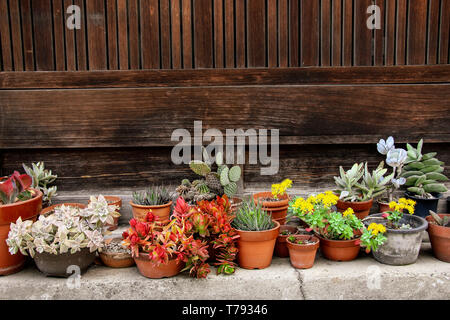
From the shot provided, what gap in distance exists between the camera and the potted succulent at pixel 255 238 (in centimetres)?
290

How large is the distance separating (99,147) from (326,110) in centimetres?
230

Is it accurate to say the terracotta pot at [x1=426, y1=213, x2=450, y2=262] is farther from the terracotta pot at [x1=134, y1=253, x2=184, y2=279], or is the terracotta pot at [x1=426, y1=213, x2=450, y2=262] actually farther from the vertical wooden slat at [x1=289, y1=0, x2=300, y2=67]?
the terracotta pot at [x1=134, y1=253, x2=184, y2=279]

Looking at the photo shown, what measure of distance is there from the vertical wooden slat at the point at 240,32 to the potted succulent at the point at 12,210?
7.21 feet

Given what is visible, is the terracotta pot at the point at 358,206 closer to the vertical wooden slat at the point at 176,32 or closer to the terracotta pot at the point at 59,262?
the vertical wooden slat at the point at 176,32

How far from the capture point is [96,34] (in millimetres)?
3777

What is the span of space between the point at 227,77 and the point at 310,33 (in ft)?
3.04

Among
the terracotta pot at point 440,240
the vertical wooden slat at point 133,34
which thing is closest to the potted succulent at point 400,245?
the terracotta pot at point 440,240

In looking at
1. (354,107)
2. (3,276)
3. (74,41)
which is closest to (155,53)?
(74,41)

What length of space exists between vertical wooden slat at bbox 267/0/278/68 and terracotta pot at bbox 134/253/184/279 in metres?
2.14

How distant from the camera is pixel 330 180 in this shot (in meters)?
3.98

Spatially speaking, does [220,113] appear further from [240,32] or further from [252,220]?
[252,220]

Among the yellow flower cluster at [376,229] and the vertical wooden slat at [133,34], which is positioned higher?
the vertical wooden slat at [133,34]

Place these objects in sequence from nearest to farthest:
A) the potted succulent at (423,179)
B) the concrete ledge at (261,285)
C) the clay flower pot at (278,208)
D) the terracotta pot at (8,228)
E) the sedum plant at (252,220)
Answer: the concrete ledge at (261,285), the terracotta pot at (8,228), the sedum plant at (252,220), the clay flower pot at (278,208), the potted succulent at (423,179)

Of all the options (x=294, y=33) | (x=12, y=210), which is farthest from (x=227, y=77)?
(x=12, y=210)
